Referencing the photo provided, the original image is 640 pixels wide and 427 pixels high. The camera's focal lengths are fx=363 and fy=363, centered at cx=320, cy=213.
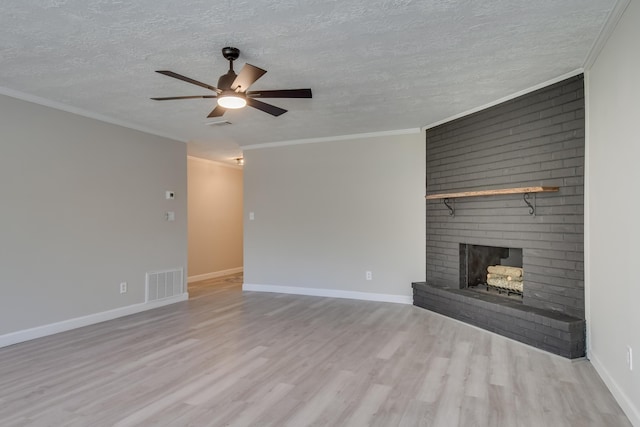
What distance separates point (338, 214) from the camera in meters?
5.55

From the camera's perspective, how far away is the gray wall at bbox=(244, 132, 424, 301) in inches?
201

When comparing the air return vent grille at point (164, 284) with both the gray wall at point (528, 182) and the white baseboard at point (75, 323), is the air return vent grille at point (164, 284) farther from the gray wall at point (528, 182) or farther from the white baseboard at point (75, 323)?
the gray wall at point (528, 182)

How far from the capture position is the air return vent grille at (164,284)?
493cm

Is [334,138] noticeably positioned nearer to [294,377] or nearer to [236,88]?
[236,88]


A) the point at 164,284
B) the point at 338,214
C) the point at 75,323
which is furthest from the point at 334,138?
the point at 75,323

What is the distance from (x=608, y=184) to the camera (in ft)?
8.39

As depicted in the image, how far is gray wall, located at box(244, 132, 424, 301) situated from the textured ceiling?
1.31m

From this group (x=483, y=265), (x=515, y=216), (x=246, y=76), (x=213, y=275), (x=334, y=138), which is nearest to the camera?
(x=246, y=76)

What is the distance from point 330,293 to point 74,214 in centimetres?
350

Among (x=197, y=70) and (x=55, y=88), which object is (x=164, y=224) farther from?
(x=197, y=70)

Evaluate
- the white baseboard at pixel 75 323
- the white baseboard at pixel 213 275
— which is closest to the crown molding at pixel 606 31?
the white baseboard at pixel 75 323

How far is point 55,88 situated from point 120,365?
2.62m

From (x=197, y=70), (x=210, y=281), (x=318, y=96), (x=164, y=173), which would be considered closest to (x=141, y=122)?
(x=164, y=173)

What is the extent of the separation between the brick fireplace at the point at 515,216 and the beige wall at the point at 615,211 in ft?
0.57
